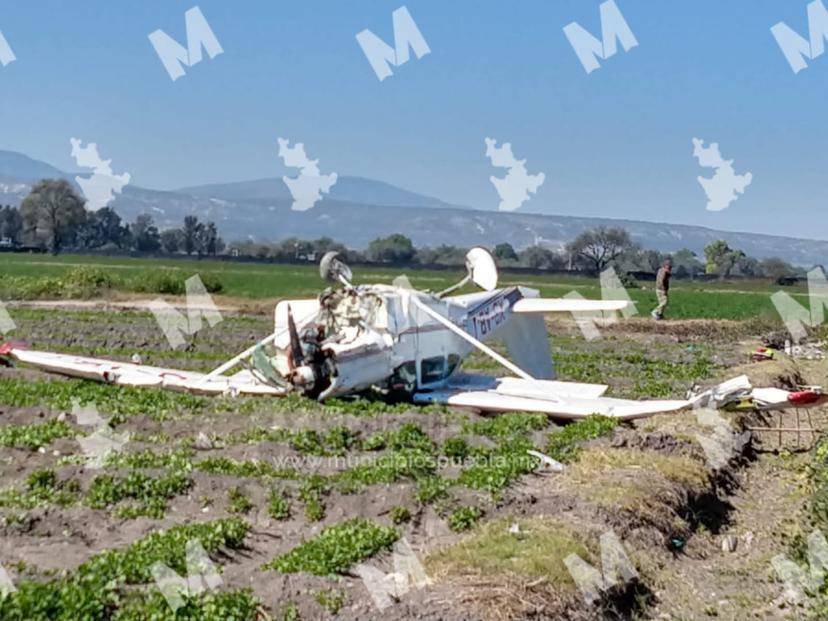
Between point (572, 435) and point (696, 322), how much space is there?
2853 cm

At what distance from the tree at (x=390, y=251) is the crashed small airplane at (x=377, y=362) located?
7959 cm

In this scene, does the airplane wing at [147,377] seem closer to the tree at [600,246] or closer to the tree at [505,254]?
the tree at [600,246]

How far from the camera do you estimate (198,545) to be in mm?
8969

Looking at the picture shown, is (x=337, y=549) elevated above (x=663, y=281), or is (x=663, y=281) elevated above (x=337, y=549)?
(x=663, y=281)

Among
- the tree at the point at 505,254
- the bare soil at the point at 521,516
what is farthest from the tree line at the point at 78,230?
the bare soil at the point at 521,516

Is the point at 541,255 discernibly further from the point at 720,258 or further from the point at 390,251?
the point at 720,258

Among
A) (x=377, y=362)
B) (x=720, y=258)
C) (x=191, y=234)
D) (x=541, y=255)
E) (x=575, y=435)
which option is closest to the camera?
(x=575, y=435)

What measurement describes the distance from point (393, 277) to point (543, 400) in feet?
181

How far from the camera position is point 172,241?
13512cm

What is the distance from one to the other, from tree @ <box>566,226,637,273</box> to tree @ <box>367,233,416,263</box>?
17703 mm

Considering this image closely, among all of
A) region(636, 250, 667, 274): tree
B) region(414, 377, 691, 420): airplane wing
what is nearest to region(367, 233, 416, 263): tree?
region(636, 250, 667, 274): tree

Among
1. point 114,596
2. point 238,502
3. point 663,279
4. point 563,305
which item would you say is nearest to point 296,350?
point 563,305

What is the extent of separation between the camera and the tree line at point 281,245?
107312mm

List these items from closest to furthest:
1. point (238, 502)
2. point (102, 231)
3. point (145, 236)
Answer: point (238, 502)
point (145, 236)
point (102, 231)
